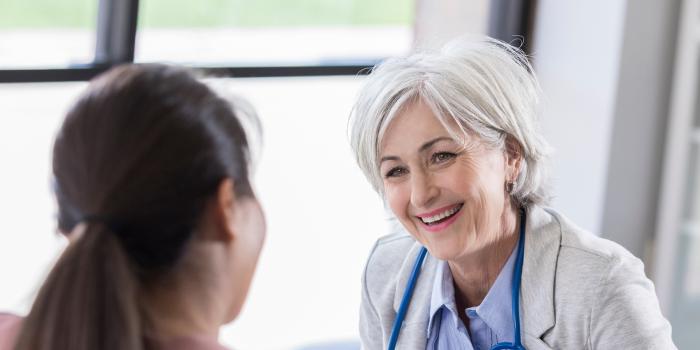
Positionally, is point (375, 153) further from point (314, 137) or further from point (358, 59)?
point (314, 137)

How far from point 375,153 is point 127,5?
131 cm

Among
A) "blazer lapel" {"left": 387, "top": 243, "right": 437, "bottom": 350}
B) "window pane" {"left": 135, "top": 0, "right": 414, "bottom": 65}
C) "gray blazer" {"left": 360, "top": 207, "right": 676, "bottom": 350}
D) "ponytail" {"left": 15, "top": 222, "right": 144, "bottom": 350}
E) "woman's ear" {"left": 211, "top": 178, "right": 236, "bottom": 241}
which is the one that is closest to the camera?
"ponytail" {"left": 15, "top": 222, "right": 144, "bottom": 350}

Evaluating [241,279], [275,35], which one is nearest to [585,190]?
[275,35]

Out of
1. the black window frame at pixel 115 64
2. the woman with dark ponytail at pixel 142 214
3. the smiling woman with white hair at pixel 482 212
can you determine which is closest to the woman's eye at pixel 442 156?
the smiling woman with white hair at pixel 482 212

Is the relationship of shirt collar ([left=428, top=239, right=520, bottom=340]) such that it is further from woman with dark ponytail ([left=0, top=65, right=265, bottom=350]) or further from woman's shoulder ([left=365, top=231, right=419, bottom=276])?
woman with dark ponytail ([left=0, top=65, right=265, bottom=350])

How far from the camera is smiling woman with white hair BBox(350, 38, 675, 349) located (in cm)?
177

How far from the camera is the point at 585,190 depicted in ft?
11.0

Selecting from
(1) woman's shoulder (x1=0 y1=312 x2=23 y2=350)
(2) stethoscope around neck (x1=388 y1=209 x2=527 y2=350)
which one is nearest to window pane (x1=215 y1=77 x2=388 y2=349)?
(2) stethoscope around neck (x1=388 y1=209 x2=527 y2=350)

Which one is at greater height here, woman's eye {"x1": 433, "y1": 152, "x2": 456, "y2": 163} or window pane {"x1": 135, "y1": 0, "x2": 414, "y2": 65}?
window pane {"x1": 135, "y1": 0, "x2": 414, "y2": 65}

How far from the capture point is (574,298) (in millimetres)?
1764

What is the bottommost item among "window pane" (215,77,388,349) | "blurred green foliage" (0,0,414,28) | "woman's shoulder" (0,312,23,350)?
"window pane" (215,77,388,349)

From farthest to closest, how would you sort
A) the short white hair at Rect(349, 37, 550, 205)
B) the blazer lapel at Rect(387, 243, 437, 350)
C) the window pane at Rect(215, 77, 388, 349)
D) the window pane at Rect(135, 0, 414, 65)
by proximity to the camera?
the window pane at Rect(215, 77, 388, 349) < the window pane at Rect(135, 0, 414, 65) < the blazer lapel at Rect(387, 243, 437, 350) < the short white hair at Rect(349, 37, 550, 205)

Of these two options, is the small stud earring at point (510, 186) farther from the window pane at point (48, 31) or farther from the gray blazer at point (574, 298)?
the window pane at point (48, 31)

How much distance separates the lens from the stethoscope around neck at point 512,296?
1794 millimetres
